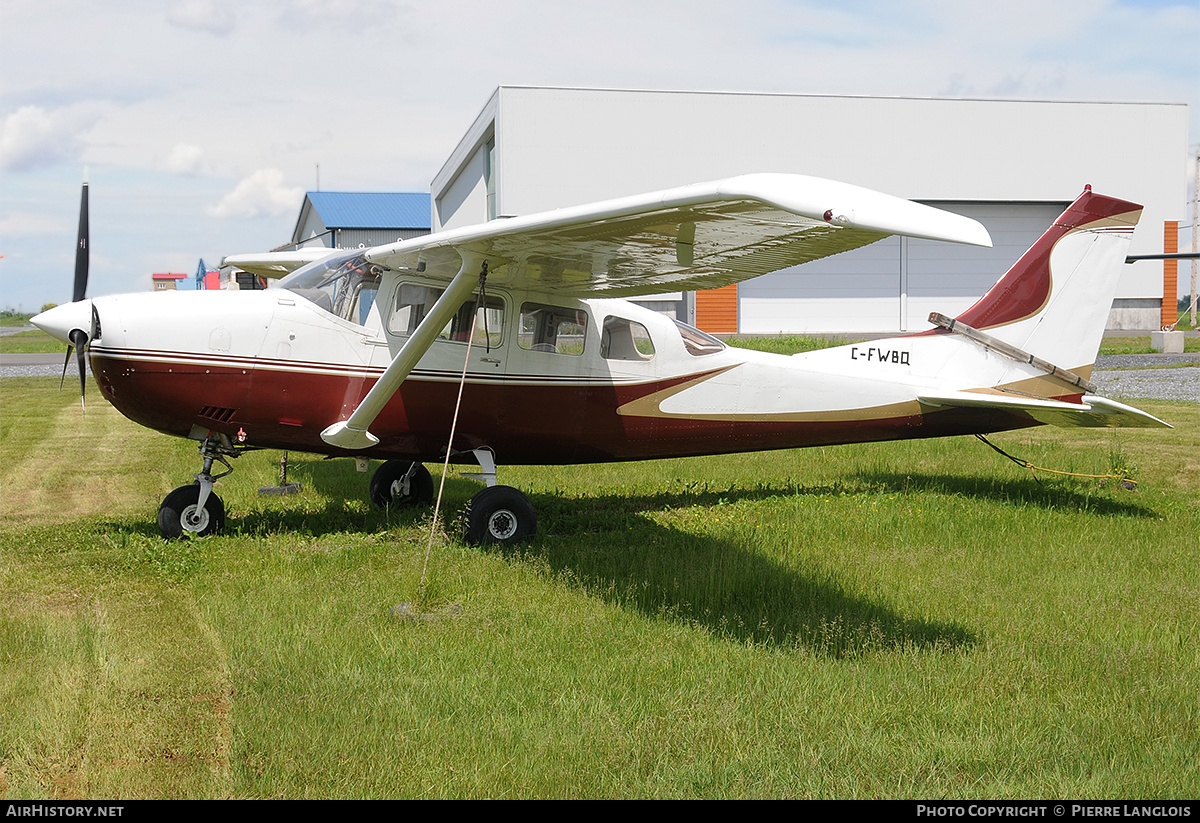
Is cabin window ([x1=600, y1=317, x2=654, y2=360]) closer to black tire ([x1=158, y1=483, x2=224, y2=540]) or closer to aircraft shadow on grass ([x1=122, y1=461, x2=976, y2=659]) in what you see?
aircraft shadow on grass ([x1=122, y1=461, x2=976, y2=659])

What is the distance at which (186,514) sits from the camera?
7.70 metres

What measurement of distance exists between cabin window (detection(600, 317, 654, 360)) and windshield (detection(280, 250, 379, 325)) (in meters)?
2.11

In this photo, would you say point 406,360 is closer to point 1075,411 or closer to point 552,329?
point 552,329

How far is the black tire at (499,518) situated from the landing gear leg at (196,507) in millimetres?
2015

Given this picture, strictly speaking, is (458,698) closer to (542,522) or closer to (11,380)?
(542,522)

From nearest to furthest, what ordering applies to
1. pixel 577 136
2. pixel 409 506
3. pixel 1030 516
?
pixel 1030 516 < pixel 409 506 < pixel 577 136

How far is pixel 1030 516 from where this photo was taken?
8656 mm

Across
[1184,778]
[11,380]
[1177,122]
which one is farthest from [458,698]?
[1177,122]

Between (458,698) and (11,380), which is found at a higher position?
(11,380)

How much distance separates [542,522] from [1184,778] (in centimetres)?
584

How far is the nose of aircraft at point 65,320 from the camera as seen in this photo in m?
6.89

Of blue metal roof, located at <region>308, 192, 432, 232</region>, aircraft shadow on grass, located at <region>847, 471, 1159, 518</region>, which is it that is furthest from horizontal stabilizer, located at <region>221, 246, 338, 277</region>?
blue metal roof, located at <region>308, 192, 432, 232</region>

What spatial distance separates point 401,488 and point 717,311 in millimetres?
31290

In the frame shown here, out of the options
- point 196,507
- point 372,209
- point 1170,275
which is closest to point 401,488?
point 196,507
